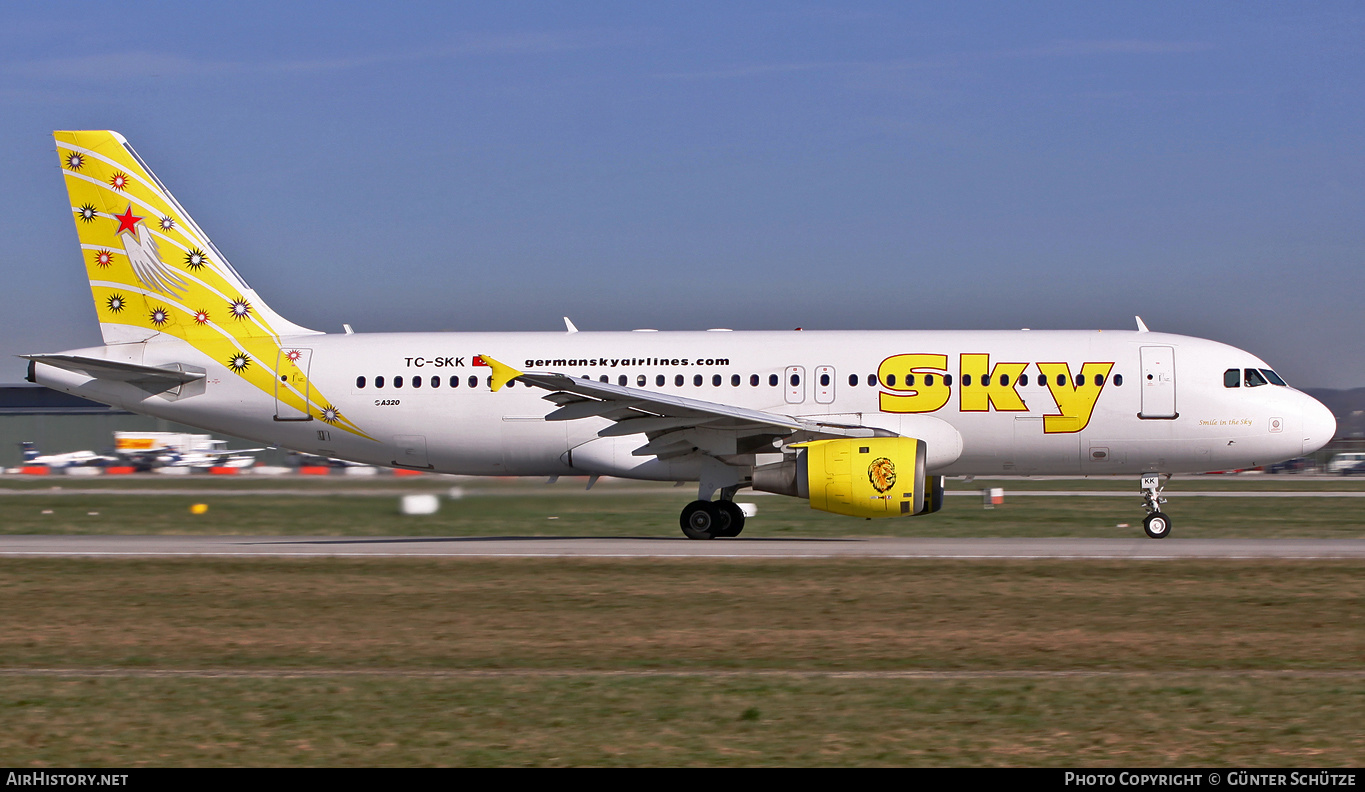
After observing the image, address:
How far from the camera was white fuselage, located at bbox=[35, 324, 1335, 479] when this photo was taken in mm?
26062

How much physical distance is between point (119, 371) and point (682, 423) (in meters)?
11.5

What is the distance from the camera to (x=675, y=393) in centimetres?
2711

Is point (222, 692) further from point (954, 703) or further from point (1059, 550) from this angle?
point (1059, 550)

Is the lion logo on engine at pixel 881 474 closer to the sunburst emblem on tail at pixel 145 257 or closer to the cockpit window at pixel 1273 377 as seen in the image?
the cockpit window at pixel 1273 377

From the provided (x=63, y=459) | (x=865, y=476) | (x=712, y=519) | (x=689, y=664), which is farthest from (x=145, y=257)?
(x=63, y=459)

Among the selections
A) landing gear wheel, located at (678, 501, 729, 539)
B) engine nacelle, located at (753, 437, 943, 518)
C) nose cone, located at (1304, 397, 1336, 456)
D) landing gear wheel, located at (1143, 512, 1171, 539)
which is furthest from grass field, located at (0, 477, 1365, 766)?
nose cone, located at (1304, 397, 1336, 456)

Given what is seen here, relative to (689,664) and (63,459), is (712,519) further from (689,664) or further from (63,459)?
(63,459)

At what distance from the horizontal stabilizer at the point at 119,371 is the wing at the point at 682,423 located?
22.4ft

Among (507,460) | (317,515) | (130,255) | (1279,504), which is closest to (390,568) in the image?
(507,460)

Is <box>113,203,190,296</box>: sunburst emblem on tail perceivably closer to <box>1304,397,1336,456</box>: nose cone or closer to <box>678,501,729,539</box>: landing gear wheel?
<box>678,501,729,539</box>: landing gear wheel

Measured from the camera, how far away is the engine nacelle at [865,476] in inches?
941

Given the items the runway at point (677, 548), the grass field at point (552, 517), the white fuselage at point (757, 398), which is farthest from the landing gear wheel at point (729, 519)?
the grass field at point (552, 517)

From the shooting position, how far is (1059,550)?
22812 mm

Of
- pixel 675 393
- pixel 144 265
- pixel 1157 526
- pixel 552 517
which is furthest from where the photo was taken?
pixel 552 517
